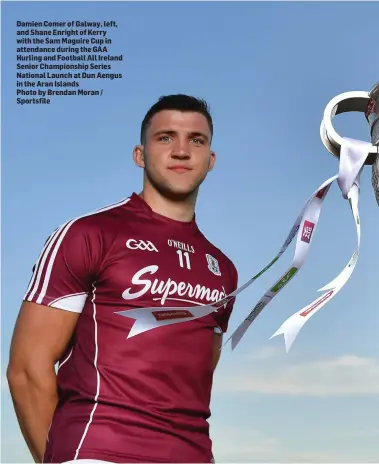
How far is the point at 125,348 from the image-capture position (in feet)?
8.27

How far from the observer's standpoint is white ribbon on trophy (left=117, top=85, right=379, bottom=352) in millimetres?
2156

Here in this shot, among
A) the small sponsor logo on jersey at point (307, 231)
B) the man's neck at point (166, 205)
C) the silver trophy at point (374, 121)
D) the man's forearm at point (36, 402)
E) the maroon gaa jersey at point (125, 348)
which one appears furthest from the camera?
the man's neck at point (166, 205)

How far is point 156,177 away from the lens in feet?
9.41

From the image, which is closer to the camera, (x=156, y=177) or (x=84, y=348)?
(x=84, y=348)

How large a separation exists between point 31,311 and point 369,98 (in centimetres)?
→ 130

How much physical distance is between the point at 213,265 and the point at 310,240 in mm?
684

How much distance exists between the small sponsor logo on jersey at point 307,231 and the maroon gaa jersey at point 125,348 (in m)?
0.55

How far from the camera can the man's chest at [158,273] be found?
2.61 m

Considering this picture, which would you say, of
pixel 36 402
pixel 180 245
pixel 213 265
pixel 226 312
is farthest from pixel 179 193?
pixel 36 402

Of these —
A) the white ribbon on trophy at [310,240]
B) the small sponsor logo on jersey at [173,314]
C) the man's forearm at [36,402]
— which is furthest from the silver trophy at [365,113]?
the man's forearm at [36,402]

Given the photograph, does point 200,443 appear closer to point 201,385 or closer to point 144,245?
point 201,385

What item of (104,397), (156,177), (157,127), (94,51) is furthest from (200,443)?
(94,51)

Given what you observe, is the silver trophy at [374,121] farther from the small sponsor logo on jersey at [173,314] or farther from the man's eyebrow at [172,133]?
Result: the man's eyebrow at [172,133]

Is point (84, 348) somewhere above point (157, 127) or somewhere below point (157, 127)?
below
